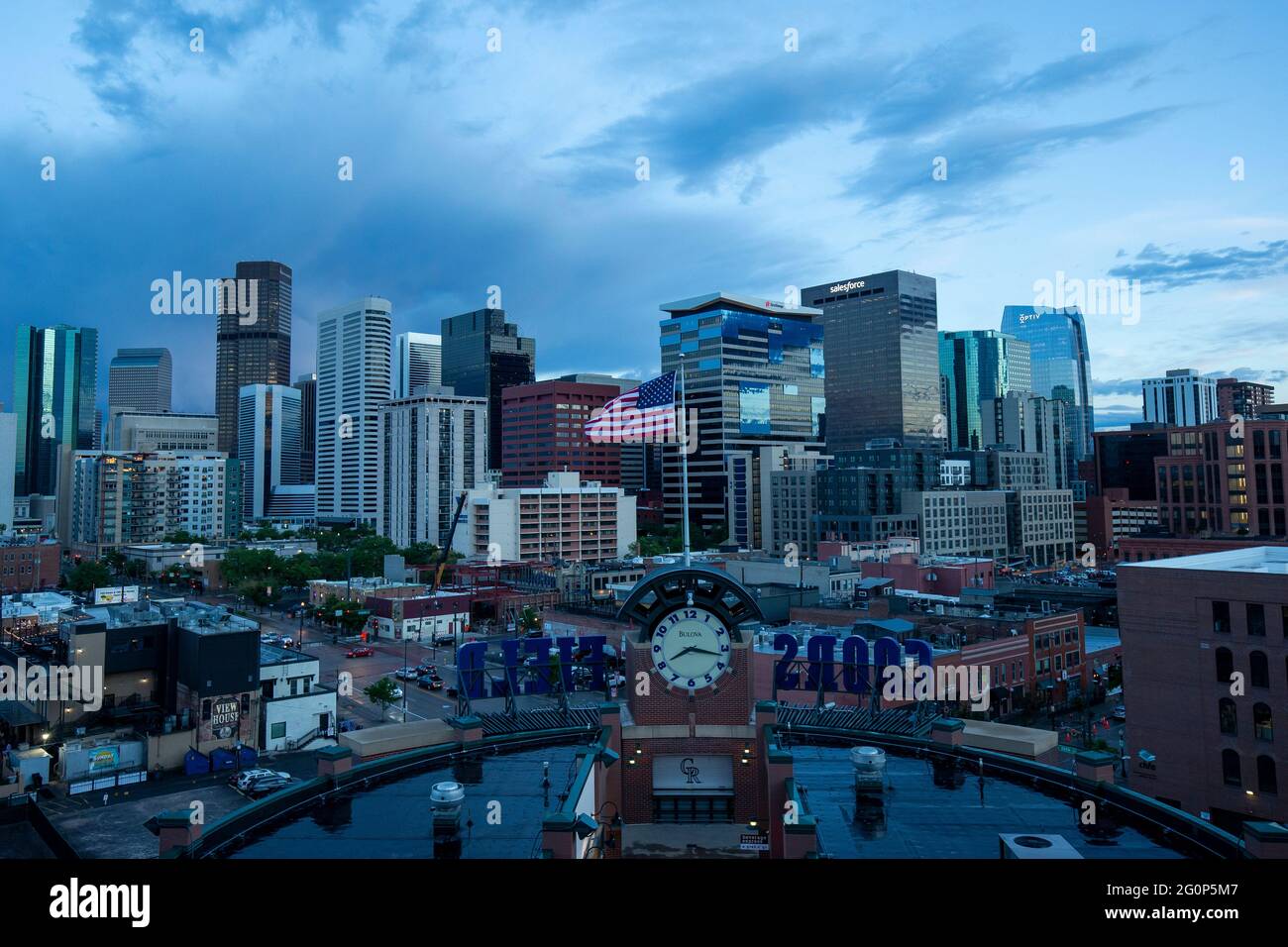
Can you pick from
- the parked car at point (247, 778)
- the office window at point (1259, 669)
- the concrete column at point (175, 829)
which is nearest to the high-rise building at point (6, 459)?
the parked car at point (247, 778)

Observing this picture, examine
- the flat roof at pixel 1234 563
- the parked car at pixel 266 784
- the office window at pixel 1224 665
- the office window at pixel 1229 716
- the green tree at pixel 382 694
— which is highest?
the flat roof at pixel 1234 563

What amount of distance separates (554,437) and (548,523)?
202 feet

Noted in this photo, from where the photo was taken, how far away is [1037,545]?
139 meters

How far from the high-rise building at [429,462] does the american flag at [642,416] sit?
473ft

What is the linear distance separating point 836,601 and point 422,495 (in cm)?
12061

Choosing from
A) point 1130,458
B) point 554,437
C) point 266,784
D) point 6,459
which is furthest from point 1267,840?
point 1130,458

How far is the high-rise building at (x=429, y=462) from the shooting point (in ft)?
568

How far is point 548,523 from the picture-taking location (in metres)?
128

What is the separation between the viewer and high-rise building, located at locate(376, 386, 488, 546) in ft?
568

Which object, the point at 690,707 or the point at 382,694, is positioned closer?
the point at 690,707

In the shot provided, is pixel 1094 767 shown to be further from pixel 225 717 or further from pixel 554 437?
pixel 554 437

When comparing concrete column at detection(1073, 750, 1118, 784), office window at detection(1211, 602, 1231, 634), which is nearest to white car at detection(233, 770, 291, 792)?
concrete column at detection(1073, 750, 1118, 784)

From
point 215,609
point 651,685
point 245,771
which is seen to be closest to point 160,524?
point 215,609

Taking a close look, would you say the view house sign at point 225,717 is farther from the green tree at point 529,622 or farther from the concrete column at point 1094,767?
the concrete column at point 1094,767
